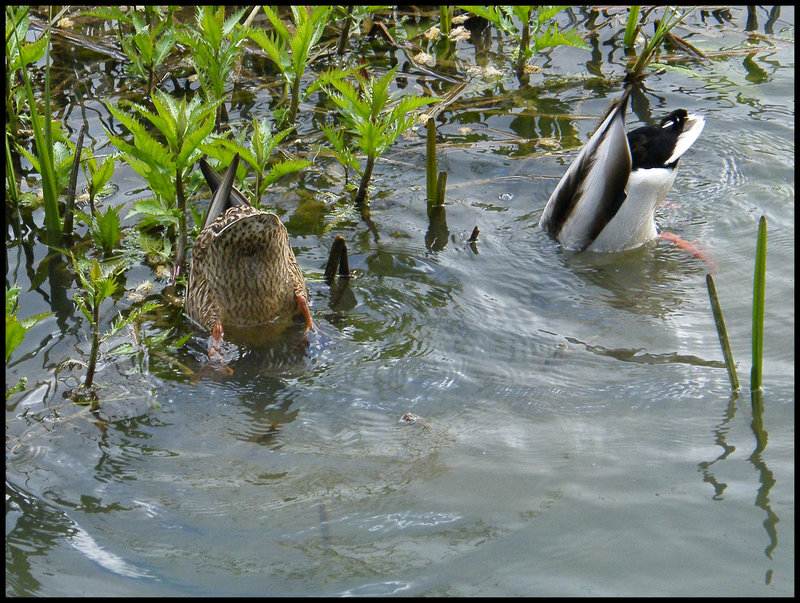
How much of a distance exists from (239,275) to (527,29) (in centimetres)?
332

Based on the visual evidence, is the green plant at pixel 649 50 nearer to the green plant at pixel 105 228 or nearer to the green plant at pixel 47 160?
the green plant at pixel 105 228

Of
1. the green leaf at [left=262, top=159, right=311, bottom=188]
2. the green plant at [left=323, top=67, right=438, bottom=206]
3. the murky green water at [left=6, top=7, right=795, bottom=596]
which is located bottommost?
the murky green water at [left=6, top=7, right=795, bottom=596]

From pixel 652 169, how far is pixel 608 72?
177cm

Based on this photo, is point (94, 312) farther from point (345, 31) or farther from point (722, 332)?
point (345, 31)

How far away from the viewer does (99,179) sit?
16.8 ft

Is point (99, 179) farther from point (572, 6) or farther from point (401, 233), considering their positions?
point (572, 6)

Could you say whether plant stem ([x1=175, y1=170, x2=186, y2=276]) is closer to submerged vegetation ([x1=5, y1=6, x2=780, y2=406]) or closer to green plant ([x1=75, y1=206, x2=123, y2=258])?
submerged vegetation ([x1=5, y1=6, x2=780, y2=406])

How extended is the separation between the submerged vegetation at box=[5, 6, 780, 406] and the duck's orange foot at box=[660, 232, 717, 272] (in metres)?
1.30

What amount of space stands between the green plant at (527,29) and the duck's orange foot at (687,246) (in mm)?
1580

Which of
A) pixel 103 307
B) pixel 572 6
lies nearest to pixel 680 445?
pixel 103 307

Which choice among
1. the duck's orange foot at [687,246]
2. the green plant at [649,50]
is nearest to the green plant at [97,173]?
the duck's orange foot at [687,246]

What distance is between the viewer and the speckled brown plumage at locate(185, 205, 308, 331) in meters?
4.71

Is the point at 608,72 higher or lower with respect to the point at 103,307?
higher

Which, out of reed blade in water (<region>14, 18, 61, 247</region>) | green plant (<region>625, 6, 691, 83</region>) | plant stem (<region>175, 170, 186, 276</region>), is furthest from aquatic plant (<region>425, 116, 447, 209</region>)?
reed blade in water (<region>14, 18, 61, 247</region>)
